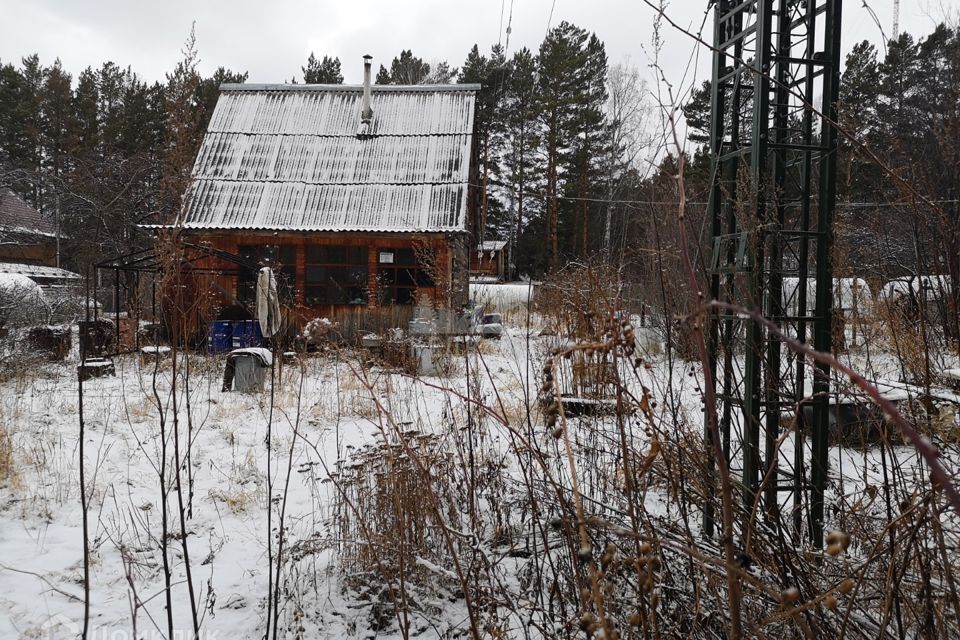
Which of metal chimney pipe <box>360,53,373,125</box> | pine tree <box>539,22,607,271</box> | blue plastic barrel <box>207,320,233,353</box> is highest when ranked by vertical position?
pine tree <box>539,22,607,271</box>

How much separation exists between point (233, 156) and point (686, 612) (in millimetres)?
14726

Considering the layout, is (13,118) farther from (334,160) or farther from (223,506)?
(223,506)

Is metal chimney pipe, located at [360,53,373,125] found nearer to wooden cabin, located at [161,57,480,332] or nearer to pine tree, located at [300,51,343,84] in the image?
wooden cabin, located at [161,57,480,332]

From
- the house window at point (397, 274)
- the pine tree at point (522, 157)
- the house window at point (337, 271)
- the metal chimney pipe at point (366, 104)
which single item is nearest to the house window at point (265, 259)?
the house window at point (337, 271)

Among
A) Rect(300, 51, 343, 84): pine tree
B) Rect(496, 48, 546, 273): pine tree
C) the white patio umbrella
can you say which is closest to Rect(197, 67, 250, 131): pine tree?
Rect(300, 51, 343, 84): pine tree

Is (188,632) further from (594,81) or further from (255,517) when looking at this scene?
(594,81)

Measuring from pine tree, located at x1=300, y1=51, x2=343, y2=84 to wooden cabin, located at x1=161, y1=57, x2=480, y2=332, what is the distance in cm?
1722

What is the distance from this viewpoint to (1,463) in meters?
4.57

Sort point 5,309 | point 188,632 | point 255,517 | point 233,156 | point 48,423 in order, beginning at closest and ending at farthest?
point 188,632, point 255,517, point 48,423, point 5,309, point 233,156

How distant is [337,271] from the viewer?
42.1 ft

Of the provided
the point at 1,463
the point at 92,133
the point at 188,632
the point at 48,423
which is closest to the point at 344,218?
the point at 48,423

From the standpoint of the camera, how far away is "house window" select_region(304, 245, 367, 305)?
12734mm

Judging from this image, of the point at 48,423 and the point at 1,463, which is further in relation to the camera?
the point at 48,423

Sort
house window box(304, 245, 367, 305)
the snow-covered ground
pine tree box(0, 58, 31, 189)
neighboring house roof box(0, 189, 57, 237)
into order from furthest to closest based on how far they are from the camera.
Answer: pine tree box(0, 58, 31, 189)
neighboring house roof box(0, 189, 57, 237)
house window box(304, 245, 367, 305)
the snow-covered ground
